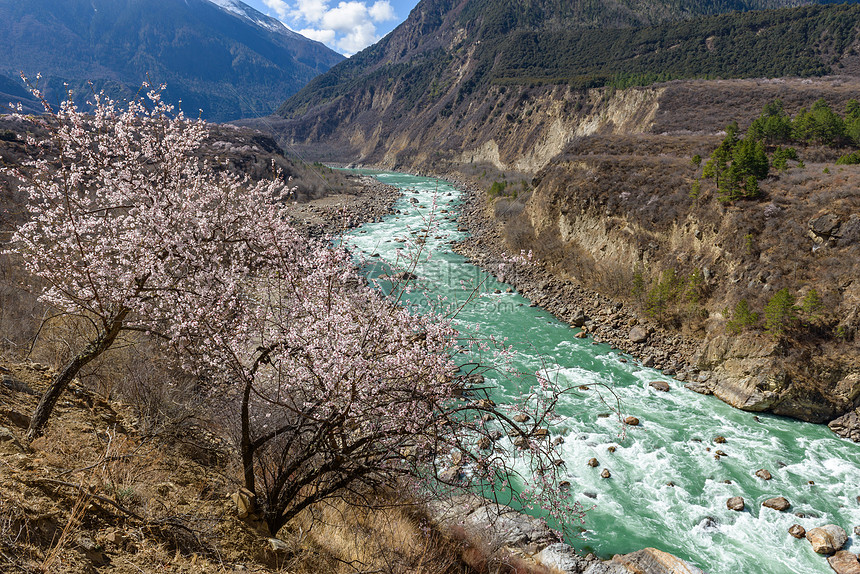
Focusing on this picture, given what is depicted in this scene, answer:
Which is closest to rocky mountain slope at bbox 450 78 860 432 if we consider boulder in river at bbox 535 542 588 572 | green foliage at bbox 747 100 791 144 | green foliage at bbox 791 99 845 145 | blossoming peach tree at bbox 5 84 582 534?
green foliage at bbox 791 99 845 145

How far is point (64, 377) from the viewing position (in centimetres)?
499

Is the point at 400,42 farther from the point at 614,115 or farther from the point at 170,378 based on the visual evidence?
the point at 170,378

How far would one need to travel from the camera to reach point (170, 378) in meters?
7.80

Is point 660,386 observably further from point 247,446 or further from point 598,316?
point 247,446

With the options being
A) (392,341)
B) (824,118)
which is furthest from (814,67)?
(392,341)

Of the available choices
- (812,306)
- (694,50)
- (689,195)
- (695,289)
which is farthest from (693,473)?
(694,50)

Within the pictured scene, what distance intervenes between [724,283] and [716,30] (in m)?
73.0

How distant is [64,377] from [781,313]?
1992cm

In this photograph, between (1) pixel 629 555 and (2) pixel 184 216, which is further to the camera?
(1) pixel 629 555

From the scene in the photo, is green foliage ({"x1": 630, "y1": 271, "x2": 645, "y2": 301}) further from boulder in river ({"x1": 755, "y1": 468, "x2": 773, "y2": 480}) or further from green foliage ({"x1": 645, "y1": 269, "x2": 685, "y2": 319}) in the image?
boulder in river ({"x1": 755, "y1": 468, "x2": 773, "y2": 480})

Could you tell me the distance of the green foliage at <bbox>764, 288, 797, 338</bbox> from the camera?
15.3 m

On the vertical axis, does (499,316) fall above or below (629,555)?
above

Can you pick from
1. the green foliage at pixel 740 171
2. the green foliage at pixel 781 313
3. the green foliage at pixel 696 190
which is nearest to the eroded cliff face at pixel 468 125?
the green foliage at pixel 696 190

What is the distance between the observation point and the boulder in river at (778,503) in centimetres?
1058
